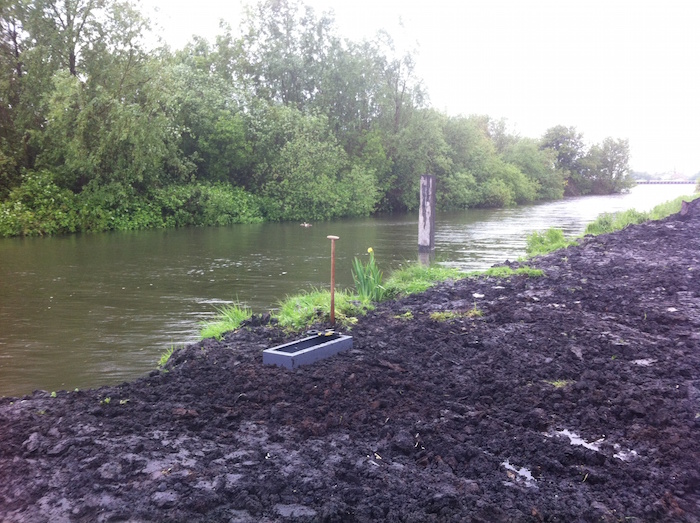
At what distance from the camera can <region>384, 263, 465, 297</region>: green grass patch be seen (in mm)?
9438

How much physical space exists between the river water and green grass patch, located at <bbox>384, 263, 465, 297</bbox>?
146 centimetres

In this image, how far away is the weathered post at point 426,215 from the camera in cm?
1556

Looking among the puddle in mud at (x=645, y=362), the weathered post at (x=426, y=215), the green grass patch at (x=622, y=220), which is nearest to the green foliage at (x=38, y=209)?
the weathered post at (x=426, y=215)

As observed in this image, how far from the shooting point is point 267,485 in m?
3.41

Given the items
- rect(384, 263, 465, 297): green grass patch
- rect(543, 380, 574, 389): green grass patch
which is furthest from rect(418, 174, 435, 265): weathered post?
rect(543, 380, 574, 389): green grass patch

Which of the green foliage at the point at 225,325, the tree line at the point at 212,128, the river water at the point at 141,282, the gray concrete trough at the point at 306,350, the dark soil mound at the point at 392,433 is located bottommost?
the river water at the point at 141,282

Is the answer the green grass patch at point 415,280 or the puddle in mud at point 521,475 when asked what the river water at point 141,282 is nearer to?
the green grass patch at point 415,280

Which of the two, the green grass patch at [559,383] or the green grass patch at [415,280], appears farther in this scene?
the green grass patch at [415,280]

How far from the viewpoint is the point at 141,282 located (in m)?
12.1

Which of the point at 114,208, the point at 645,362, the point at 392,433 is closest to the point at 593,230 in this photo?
the point at 645,362

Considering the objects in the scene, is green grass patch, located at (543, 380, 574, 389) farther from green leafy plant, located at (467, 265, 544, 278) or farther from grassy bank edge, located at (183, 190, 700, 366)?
green leafy plant, located at (467, 265, 544, 278)

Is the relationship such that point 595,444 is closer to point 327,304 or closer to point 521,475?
point 521,475

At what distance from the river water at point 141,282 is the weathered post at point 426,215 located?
43 cm

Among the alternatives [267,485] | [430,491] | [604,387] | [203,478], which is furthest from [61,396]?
[604,387]
